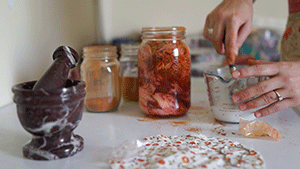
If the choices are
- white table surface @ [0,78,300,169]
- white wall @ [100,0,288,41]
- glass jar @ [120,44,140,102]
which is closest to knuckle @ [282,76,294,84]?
white table surface @ [0,78,300,169]

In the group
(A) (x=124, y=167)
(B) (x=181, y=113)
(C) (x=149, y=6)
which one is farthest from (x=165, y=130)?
(C) (x=149, y=6)

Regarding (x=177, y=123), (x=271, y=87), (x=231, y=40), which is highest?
(x=231, y=40)

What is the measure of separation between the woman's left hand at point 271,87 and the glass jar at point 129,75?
389 mm

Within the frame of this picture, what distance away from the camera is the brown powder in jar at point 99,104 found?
2.94ft

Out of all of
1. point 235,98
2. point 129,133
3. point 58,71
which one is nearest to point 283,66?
point 235,98

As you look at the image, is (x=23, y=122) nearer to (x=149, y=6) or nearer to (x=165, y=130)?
(x=165, y=130)

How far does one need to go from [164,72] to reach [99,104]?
0.24 metres

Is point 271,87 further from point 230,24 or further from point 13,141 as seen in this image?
point 13,141

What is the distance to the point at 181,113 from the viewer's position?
842mm

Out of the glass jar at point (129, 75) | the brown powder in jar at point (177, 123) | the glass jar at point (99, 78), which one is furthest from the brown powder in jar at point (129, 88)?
the brown powder in jar at point (177, 123)

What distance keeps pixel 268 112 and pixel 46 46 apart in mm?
751

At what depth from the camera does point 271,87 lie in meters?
0.74

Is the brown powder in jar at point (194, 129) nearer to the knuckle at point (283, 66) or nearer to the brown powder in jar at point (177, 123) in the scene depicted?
the brown powder in jar at point (177, 123)

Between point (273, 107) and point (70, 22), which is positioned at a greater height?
point (70, 22)
